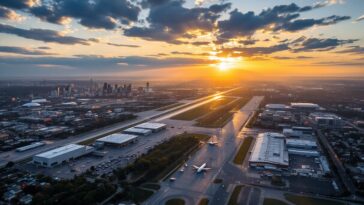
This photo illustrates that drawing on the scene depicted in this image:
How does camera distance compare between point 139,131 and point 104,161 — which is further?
point 139,131

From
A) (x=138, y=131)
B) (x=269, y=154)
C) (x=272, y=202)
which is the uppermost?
(x=269, y=154)

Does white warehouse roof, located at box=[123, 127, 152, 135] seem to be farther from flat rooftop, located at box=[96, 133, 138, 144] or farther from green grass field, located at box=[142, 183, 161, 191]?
green grass field, located at box=[142, 183, 161, 191]

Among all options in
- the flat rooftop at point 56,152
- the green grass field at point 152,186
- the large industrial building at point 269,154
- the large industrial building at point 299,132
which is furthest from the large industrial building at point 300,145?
the flat rooftop at point 56,152

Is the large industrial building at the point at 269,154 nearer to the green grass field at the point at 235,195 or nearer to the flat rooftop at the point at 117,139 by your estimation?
the green grass field at the point at 235,195

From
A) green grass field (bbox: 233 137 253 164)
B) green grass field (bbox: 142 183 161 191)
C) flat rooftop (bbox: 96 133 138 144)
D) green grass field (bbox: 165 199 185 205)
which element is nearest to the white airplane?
green grass field (bbox: 233 137 253 164)

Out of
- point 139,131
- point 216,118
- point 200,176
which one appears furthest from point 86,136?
point 216,118

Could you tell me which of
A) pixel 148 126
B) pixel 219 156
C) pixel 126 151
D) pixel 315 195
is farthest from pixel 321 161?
pixel 148 126

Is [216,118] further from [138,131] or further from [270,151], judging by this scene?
[270,151]
